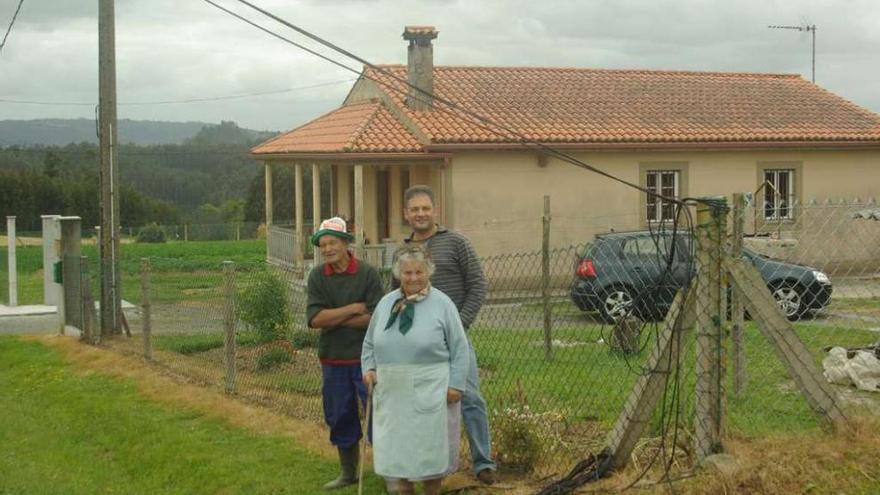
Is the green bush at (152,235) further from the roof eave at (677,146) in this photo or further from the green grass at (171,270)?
the roof eave at (677,146)

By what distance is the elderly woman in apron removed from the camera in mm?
5641

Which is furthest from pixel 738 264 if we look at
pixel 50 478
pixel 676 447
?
pixel 50 478

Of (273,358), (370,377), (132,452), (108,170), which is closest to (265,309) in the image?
(273,358)

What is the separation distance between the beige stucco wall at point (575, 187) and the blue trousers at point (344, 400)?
15090 mm

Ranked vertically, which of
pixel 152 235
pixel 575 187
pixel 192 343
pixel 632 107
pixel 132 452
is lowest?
pixel 152 235

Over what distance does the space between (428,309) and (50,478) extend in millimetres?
3553

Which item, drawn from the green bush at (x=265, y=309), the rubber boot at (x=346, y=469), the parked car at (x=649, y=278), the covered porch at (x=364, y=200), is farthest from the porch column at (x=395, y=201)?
the rubber boot at (x=346, y=469)

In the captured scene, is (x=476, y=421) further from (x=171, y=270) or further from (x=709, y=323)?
(x=171, y=270)

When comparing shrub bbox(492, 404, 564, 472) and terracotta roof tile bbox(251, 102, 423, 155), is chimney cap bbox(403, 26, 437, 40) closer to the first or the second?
terracotta roof tile bbox(251, 102, 423, 155)

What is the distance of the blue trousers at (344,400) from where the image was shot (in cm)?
674

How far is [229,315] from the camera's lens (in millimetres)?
10133

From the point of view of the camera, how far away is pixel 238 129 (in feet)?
423

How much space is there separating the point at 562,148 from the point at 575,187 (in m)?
0.87

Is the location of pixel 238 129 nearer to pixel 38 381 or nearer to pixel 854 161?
pixel 854 161
